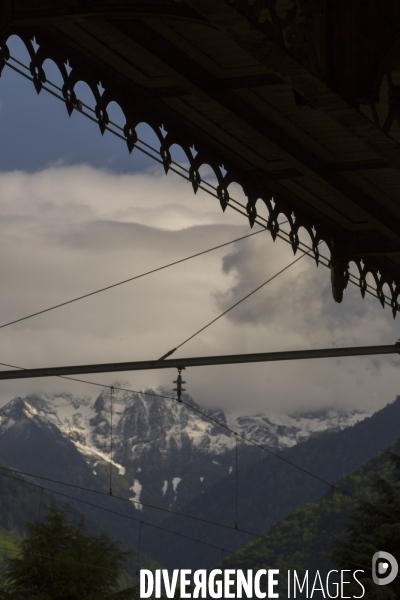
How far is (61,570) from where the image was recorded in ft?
122

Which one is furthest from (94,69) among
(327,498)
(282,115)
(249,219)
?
(327,498)

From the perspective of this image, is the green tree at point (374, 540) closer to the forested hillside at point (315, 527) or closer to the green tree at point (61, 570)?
the green tree at point (61, 570)

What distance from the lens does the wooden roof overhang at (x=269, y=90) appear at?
5621 millimetres

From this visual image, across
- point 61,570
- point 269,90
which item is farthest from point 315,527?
point 269,90

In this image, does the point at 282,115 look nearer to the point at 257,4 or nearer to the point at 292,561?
the point at 257,4

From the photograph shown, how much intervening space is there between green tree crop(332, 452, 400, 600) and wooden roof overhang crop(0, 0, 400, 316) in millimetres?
30317

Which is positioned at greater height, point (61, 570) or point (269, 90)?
point (61, 570)

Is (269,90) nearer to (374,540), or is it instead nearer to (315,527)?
(374,540)

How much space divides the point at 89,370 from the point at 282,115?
3.53 metres

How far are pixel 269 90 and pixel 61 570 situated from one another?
31741mm

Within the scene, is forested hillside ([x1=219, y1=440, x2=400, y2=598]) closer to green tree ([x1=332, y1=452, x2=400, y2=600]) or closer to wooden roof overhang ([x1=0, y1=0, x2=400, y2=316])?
green tree ([x1=332, y1=452, x2=400, y2=600])

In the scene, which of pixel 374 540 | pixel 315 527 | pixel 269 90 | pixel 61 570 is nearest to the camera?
pixel 269 90

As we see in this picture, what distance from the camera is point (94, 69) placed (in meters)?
8.00

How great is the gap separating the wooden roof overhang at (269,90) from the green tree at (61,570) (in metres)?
27.3
